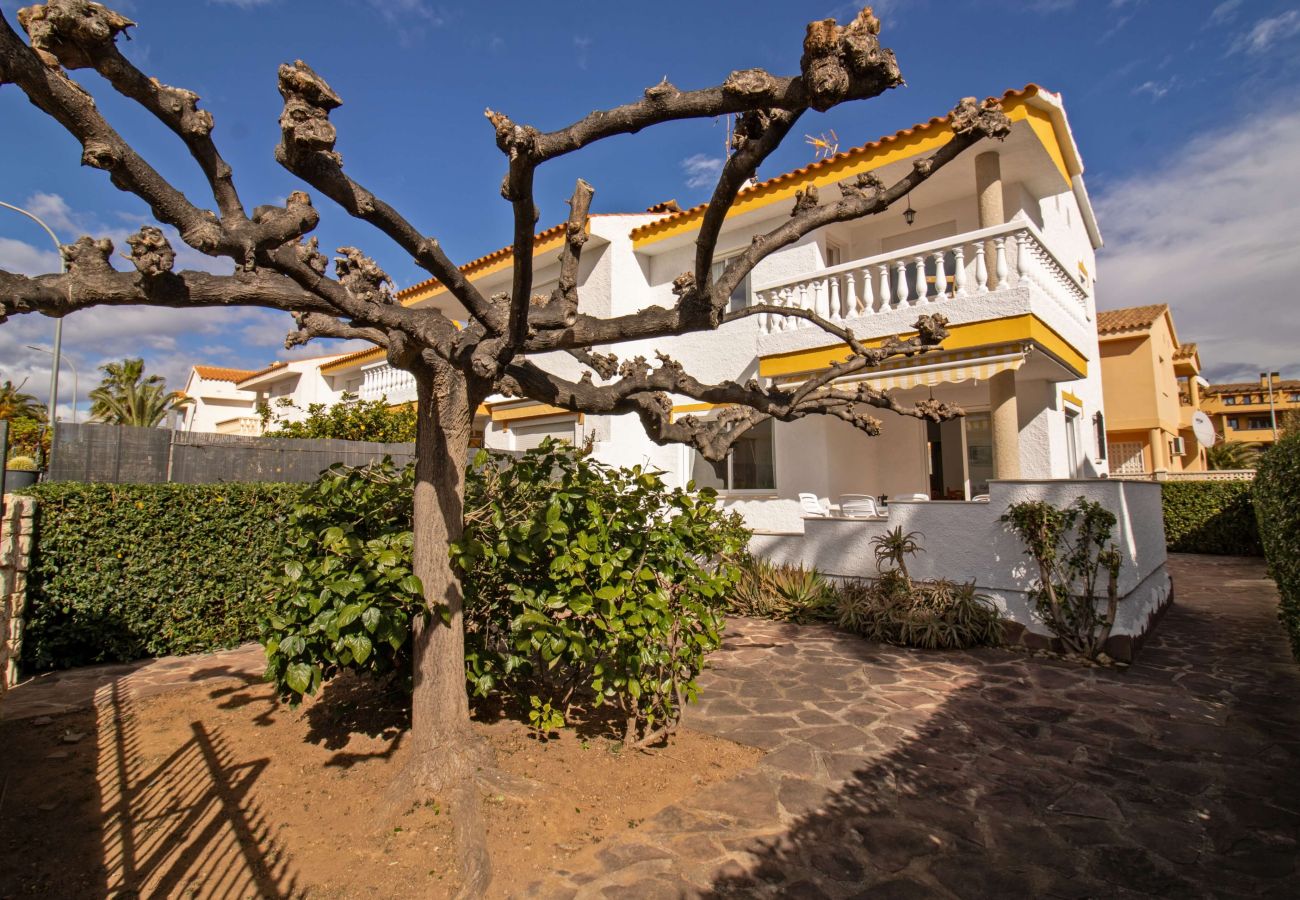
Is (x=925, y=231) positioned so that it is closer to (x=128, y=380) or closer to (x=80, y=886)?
(x=80, y=886)

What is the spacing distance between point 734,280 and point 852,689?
229 inches

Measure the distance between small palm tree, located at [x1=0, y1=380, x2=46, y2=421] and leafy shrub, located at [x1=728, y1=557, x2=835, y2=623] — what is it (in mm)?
49764

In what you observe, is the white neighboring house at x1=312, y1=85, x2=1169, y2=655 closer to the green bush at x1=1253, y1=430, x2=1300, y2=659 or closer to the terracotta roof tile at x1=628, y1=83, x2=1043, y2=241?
the terracotta roof tile at x1=628, y1=83, x2=1043, y2=241

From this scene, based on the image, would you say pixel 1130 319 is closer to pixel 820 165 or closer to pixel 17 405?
pixel 820 165

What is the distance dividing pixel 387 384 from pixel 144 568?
1438 centimetres

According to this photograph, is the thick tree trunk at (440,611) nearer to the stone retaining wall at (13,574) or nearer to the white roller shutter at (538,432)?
the stone retaining wall at (13,574)

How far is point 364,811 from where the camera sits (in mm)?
4797

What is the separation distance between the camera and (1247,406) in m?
72.5

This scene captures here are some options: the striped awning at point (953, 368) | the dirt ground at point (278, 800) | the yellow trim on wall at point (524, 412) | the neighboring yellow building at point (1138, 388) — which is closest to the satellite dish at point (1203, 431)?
the neighboring yellow building at point (1138, 388)

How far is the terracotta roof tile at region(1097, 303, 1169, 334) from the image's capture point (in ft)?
84.0

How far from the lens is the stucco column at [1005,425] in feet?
39.3

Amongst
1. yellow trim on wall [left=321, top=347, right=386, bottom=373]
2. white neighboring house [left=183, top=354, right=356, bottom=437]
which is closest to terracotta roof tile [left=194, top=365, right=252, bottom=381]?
white neighboring house [left=183, top=354, right=356, bottom=437]

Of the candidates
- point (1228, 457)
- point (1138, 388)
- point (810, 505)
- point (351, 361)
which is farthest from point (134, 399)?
point (1228, 457)

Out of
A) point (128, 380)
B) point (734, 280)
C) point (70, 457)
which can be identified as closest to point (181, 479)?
point (70, 457)
